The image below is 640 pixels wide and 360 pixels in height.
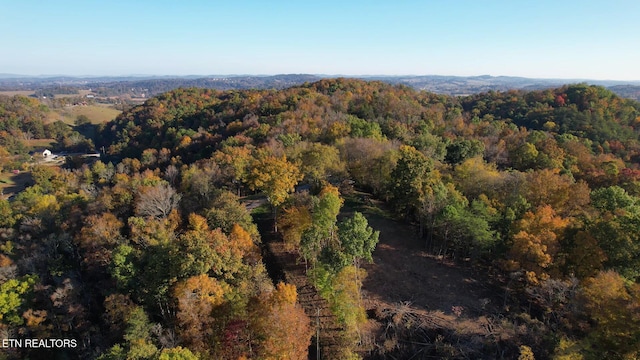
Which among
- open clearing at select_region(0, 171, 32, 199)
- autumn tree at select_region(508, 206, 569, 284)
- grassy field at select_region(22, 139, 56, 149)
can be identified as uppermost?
autumn tree at select_region(508, 206, 569, 284)

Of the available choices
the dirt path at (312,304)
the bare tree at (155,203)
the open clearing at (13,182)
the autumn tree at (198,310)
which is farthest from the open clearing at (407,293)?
the open clearing at (13,182)

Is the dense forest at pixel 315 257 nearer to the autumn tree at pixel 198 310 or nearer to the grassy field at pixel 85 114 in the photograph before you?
the autumn tree at pixel 198 310

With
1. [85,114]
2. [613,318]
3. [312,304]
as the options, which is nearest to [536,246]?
[613,318]

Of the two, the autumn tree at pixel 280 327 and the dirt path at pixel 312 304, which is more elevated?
the autumn tree at pixel 280 327

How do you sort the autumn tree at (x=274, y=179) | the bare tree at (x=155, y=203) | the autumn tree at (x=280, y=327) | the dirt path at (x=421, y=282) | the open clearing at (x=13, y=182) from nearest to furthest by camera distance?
the autumn tree at (x=280, y=327) < the dirt path at (x=421, y=282) < the bare tree at (x=155, y=203) < the autumn tree at (x=274, y=179) < the open clearing at (x=13, y=182)

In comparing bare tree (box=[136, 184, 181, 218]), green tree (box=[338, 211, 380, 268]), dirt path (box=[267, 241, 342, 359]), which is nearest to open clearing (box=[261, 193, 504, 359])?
dirt path (box=[267, 241, 342, 359])

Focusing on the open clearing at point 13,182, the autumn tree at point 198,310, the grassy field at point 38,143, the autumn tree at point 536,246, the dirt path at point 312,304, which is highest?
the autumn tree at point 536,246

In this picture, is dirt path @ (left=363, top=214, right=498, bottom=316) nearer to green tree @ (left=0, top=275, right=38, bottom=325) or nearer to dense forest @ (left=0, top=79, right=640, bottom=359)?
dense forest @ (left=0, top=79, right=640, bottom=359)

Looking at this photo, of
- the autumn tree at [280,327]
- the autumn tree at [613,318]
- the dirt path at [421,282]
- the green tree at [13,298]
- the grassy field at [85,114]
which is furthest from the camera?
the grassy field at [85,114]

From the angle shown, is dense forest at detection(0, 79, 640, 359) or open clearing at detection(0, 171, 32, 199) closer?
dense forest at detection(0, 79, 640, 359)

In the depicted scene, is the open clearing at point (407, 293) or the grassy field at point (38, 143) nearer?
the open clearing at point (407, 293)
